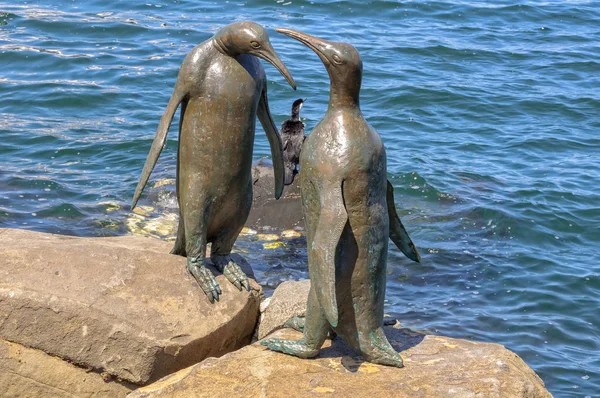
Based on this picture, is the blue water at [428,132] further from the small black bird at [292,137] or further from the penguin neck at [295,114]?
the penguin neck at [295,114]

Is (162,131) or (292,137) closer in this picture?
(162,131)

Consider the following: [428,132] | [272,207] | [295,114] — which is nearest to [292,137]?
[295,114]

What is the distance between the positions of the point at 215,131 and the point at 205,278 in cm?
104

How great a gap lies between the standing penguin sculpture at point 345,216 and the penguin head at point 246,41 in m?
0.80

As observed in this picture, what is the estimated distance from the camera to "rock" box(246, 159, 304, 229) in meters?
10.4

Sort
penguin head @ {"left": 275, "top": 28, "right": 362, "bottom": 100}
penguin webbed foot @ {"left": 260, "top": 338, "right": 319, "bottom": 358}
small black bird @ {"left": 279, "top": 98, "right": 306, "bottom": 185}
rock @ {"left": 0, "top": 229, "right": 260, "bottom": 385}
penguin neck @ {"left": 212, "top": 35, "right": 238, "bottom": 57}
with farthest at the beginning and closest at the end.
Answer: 1. small black bird @ {"left": 279, "top": 98, "right": 306, "bottom": 185}
2. penguin neck @ {"left": 212, "top": 35, "right": 238, "bottom": 57}
3. rock @ {"left": 0, "top": 229, "right": 260, "bottom": 385}
4. penguin webbed foot @ {"left": 260, "top": 338, "right": 319, "bottom": 358}
5. penguin head @ {"left": 275, "top": 28, "right": 362, "bottom": 100}

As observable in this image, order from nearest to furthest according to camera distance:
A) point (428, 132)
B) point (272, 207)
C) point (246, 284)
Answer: point (246, 284) < point (272, 207) < point (428, 132)

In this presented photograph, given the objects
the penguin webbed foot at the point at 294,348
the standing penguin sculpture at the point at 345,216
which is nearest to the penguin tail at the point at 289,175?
the penguin webbed foot at the point at 294,348

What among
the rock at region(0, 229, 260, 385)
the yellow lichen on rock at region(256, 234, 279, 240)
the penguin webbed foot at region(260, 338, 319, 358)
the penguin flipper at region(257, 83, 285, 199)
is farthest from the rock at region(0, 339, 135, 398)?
the yellow lichen on rock at region(256, 234, 279, 240)

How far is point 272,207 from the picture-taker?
1048 centimetres

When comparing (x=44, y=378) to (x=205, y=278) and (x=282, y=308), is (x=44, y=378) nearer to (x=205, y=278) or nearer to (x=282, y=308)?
(x=205, y=278)

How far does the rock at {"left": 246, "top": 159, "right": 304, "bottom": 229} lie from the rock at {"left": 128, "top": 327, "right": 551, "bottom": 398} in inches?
173

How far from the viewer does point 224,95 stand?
650 cm

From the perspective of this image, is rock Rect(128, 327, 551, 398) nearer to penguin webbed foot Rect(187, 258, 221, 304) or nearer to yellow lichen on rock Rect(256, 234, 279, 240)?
penguin webbed foot Rect(187, 258, 221, 304)
